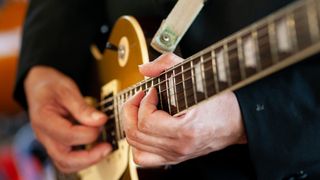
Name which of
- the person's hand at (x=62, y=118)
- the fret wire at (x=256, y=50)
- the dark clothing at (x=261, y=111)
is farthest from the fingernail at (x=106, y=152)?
the fret wire at (x=256, y=50)

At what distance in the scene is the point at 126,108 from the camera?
732 mm

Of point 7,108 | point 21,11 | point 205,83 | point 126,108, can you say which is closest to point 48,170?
point 7,108

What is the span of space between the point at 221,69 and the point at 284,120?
166 mm

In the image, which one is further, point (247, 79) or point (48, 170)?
point (48, 170)

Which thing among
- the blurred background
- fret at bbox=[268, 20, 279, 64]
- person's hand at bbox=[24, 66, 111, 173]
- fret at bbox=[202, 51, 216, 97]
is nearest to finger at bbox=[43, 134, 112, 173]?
person's hand at bbox=[24, 66, 111, 173]

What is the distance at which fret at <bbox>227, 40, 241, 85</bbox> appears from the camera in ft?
1.84

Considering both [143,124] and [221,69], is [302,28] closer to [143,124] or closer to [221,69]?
[221,69]

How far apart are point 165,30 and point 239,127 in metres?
0.16

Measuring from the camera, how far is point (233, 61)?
565 millimetres

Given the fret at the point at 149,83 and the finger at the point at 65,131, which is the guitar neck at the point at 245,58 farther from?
the finger at the point at 65,131

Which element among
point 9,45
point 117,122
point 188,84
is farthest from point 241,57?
point 9,45

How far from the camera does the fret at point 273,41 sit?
52 cm

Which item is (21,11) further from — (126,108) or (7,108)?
(126,108)

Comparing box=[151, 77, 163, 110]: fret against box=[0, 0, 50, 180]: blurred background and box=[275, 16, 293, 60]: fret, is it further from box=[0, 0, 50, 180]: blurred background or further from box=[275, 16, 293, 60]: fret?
box=[0, 0, 50, 180]: blurred background
